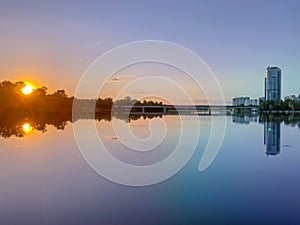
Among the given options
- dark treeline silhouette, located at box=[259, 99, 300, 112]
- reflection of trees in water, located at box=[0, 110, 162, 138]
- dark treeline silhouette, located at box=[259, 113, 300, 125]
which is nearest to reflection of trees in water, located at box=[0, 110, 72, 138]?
reflection of trees in water, located at box=[0, 110, 162, 138]

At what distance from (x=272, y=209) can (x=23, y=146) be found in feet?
31.8

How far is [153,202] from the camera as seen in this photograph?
230 inches

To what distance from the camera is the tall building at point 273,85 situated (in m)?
104

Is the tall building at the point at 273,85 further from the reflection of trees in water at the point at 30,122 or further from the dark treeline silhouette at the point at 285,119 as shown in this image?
the reflection of trees in water at the point at 30,122

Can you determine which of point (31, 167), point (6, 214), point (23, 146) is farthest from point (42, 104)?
point (6, 214)

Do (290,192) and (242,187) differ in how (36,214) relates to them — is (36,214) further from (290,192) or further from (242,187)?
(290,192)

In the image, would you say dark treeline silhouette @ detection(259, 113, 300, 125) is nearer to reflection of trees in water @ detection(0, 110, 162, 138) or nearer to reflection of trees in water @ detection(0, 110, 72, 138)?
reflection of trees in water @ detection(0, 110, 162, 138)

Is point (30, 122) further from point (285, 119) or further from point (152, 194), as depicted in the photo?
point (285, 119)

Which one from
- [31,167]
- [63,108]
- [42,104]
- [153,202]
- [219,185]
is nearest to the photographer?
[153,202]

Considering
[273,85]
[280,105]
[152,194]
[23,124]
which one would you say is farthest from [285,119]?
[273,85]

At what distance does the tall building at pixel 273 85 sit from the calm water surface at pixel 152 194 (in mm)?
100551

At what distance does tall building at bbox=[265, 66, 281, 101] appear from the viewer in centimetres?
10436

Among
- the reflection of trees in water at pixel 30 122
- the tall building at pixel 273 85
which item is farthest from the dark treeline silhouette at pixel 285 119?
the tall building at pixel 273 85

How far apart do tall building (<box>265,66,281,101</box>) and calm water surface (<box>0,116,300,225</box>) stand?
330ft
